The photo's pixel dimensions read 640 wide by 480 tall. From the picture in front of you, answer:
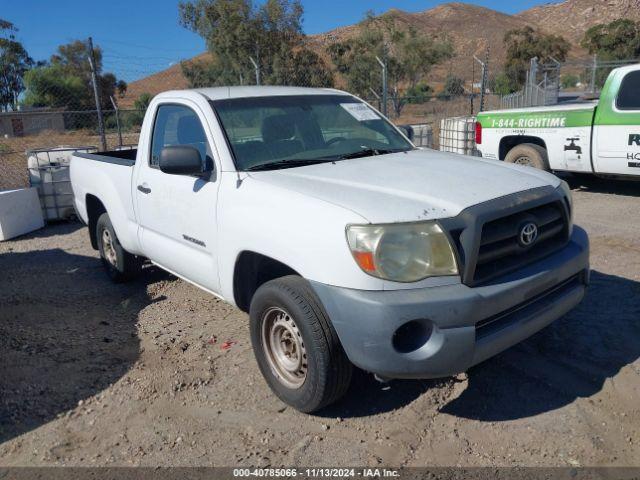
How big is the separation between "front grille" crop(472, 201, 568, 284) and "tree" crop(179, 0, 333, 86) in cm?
3316

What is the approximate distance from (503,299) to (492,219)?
1.32ft

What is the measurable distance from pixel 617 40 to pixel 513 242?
49762mm

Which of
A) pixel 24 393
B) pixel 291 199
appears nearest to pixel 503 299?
pixel 291 199

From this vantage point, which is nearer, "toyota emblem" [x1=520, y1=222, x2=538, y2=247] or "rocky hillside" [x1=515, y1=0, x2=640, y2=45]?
"toyota emblem" [x1=520, y1=222, x2=538, y2=247]

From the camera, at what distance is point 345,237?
2707mm

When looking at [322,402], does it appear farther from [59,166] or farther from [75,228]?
[59,166]

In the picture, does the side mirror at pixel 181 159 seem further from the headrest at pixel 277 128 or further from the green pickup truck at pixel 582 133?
the green pickup truck at pixel 582 133

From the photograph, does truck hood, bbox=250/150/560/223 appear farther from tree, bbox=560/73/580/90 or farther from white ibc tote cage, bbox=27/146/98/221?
tree, bbox=560/73/580/90

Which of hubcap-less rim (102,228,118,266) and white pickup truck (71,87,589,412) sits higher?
white pickup truck (71,87,589,412)

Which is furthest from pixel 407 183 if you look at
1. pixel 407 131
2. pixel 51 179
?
pixel 51 179

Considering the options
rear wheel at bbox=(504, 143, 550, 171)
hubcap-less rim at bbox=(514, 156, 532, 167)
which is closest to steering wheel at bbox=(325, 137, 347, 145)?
rear wheel at bbox=(504, 143, 550, 171)

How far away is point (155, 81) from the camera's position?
88438 mm

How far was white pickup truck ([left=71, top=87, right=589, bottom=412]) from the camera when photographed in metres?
2.69

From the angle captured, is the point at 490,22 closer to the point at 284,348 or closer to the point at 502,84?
the point at 502,84
